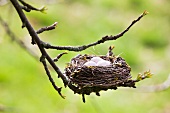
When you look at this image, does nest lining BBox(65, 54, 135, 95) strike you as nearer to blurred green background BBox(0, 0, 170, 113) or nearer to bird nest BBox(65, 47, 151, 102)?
bird nest BBox(65, 47, 151, 102)

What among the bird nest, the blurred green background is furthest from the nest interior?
the blurred green background

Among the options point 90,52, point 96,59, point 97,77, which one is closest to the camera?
point 97,77

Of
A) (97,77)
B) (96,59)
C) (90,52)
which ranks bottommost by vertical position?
(97,77)

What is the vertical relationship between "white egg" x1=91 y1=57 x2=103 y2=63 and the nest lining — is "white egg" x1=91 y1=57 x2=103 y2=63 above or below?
above

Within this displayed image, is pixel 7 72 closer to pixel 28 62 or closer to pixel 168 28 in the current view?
pixel 28 62

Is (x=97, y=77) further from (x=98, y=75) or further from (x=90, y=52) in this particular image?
(x=90, y=52)

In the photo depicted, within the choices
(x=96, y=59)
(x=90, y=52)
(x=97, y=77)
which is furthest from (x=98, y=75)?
(x=90, y=52)

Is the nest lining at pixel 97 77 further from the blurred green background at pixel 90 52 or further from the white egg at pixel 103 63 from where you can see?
the blurred green background at pixel 90 52
